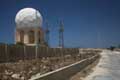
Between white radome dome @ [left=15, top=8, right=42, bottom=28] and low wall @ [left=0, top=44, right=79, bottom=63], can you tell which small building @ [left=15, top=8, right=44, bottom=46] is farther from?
low wall @ [left=0, top=44, right=79, bottom=63]

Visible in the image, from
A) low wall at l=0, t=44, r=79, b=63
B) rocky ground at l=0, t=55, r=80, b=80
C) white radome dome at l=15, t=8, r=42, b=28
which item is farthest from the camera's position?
white radome dome at l=15, t=8, r=42, b=28

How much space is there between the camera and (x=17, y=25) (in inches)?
2477

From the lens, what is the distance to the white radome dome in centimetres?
6091

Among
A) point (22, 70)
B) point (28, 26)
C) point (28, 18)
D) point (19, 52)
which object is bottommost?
point (22, 70)

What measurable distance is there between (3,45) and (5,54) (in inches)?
46.3

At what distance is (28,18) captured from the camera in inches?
2404

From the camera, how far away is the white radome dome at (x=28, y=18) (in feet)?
200

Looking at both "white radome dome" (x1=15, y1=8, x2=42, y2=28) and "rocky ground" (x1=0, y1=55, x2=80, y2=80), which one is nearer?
"rocky ground" (x1=0, y1=55, x2=80, y2=80)

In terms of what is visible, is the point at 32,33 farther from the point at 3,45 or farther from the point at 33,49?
the point at 3,45

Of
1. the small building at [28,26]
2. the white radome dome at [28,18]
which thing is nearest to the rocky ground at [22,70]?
the small building at [28,26]

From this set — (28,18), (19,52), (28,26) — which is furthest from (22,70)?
(28,26)

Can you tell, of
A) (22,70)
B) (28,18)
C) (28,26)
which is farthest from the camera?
(28,26)

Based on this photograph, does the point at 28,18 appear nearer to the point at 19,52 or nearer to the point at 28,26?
the point at 28,26

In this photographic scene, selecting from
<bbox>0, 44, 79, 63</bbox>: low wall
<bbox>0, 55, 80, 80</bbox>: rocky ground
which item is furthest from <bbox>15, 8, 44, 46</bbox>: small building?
<bbox>0, 55, 80, 80</bbox>: rocky ground
